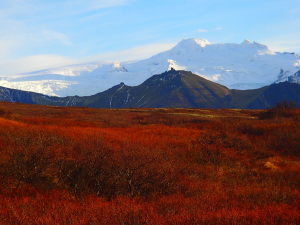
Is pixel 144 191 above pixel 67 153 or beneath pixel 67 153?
beneath

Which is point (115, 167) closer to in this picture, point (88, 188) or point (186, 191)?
point (88, 188)

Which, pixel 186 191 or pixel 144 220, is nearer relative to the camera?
pixel 144 220

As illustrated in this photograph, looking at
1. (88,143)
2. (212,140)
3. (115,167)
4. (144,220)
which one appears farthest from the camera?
(212,140)

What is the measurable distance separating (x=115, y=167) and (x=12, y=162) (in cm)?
536

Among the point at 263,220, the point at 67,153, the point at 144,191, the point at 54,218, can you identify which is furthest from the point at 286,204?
the point at 67,153

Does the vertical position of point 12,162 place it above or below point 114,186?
above

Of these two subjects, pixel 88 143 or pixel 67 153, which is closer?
pixel 67 153

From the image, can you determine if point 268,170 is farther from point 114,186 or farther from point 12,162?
point 12,162

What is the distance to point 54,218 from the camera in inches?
488

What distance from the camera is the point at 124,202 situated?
15.2 metres

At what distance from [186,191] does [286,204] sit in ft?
16.3

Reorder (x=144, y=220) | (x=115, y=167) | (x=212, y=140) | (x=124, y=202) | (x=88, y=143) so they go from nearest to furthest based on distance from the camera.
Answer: (x=144, y=220) < (x=124, y=202) < (x=115, y=167) < (x=88, y=143) < (x=212, y=140)

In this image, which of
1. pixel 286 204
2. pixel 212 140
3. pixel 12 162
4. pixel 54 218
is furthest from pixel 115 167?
pixel 212 140

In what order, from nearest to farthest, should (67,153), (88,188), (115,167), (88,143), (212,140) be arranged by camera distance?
(88,188) → (115,167) → (67,153) → (88,143) → (212,140)
